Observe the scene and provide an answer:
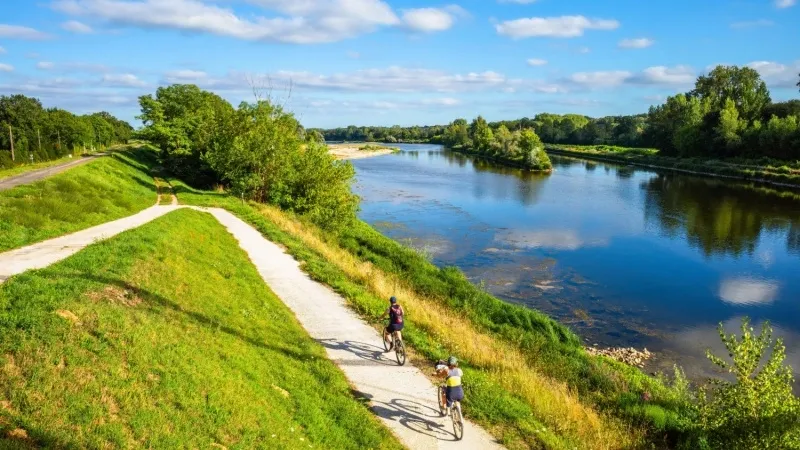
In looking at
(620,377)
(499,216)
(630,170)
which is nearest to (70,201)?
(620,377)

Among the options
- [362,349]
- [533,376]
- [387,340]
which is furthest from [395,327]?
[533,376]

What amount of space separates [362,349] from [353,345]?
387mm

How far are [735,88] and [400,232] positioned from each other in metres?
110

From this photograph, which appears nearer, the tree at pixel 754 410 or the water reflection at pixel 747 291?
the tree at pixel 754 410

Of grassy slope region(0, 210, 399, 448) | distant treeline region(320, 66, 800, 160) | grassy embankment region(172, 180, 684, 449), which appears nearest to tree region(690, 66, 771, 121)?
distant treeline region(320, 66, 800, 160)

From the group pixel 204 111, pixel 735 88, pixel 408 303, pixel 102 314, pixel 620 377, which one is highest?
pixel 735 88

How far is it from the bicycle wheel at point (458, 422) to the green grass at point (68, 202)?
1665cm

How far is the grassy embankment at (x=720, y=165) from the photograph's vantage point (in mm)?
79438

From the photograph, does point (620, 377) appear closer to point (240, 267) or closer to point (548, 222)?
point (240, 267)

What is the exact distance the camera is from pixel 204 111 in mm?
56625

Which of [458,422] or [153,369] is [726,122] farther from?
[153,369]

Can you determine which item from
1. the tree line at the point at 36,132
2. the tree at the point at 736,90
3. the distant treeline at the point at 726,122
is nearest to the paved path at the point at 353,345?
the tree line at the point at 36,132

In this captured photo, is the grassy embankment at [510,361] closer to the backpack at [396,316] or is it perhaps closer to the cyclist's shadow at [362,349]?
the cyclist's shadow at [362,349]

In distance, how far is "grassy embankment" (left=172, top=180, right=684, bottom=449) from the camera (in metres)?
12.2
